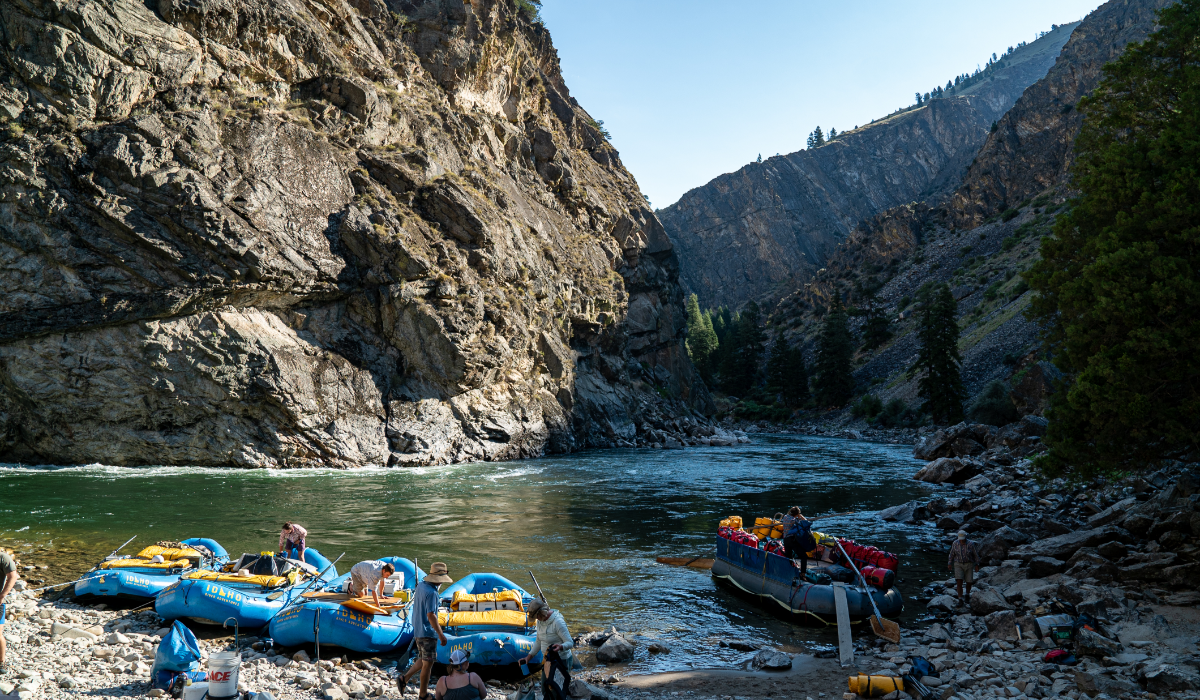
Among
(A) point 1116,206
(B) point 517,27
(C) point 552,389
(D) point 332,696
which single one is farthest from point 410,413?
(B) point 517,27

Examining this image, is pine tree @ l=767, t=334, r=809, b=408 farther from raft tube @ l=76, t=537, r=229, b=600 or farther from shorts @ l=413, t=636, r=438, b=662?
shorts @ l=413, t=636, r=438, b=662

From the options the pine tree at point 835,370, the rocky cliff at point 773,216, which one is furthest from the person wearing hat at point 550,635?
the rocky cliff at point 773,216

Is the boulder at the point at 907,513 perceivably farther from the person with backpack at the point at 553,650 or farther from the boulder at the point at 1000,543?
the person with backpack at the point at 553,650

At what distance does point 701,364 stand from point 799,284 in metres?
67.8

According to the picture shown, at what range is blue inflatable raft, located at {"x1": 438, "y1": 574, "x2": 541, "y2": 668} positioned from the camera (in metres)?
10.8

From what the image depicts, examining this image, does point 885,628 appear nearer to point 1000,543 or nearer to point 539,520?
point 1000,543

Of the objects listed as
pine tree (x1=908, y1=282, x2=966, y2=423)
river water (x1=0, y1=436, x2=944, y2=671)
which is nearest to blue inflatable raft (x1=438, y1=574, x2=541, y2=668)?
river water (x1=0, y1=436, x2=944, y2=671)

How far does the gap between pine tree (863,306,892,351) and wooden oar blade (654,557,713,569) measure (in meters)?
79.5

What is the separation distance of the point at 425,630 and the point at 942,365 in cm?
5799

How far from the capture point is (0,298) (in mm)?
30703

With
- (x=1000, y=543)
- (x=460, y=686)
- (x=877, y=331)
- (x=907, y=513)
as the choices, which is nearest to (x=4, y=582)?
(x=460, y=686)

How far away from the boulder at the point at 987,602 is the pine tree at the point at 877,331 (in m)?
82.1

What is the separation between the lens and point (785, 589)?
14.4m

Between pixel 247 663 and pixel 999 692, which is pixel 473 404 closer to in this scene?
pixel 247 663
